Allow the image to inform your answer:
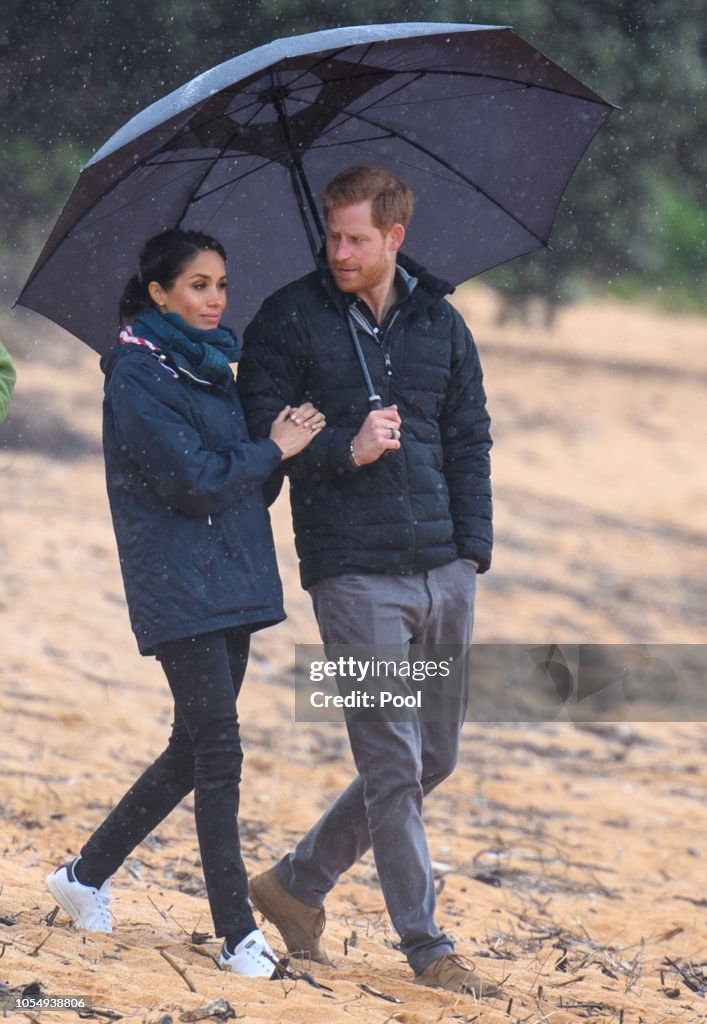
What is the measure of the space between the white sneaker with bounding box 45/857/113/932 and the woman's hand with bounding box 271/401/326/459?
1.33 metres

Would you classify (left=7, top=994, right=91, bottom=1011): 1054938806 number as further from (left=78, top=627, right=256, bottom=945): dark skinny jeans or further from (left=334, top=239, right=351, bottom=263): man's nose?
(left=334, top=239, right=351, bottom=263): man's nose

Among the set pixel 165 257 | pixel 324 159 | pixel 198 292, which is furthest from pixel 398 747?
pixel 324 159

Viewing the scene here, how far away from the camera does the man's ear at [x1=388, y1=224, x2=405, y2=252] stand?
4.03m

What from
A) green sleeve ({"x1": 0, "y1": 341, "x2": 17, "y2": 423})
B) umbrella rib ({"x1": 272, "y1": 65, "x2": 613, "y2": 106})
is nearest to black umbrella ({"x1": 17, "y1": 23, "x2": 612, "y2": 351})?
umbrella rib ({"x1": 272, "y1": 65, "x2": 613, "y2": 106})

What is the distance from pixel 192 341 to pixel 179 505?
432 millimetres

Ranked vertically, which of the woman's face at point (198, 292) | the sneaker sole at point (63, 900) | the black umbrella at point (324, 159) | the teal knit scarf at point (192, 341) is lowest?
the sneaker sole at point (63, 900)

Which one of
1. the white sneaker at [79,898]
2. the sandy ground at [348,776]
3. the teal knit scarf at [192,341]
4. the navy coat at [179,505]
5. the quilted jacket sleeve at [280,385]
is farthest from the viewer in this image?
the white sneaker at [79,898]

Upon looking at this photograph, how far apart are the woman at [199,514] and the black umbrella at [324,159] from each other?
28cm

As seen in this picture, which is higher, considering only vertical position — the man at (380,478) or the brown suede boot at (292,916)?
the man at (380,478)

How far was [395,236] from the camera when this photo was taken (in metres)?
4.05

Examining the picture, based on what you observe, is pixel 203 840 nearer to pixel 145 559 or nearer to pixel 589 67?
pixel 145 559

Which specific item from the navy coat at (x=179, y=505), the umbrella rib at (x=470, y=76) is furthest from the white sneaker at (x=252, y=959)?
the umbrella rib at (x=470, y=76)

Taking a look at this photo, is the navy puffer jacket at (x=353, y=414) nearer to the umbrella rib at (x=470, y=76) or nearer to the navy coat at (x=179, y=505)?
the navy coat at (x=179, y=505)

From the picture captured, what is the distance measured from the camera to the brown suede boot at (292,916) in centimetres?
429
